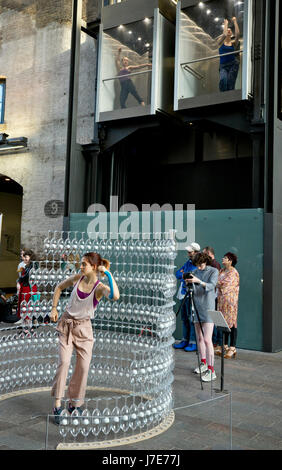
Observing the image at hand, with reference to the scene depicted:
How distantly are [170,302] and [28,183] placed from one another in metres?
10.7

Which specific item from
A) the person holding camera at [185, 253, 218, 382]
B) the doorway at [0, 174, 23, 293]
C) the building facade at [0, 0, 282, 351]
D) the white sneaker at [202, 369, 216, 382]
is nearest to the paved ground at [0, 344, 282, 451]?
the white sneaker at [202, 369, 216, 382]

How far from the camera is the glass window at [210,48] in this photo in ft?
36.1

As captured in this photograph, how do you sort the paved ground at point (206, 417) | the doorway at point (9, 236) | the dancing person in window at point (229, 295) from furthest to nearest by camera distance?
the doorway at point (9, 236)
the dancing person in window at point (229, 295)
the paved ground at point (206, 417)

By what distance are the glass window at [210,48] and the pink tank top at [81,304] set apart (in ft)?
25.2

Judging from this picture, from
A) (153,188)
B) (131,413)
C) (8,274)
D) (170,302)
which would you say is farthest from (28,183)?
(131,413)

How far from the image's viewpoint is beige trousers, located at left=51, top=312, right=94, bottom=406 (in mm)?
4918

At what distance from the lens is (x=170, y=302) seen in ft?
18.6

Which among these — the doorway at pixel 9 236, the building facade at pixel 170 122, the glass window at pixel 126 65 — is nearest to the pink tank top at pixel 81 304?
the building facade at pixel 170 122

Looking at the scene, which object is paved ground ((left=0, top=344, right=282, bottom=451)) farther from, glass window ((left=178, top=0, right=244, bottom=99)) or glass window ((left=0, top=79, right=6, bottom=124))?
glass window ((left=0, top=79, right=6, bottom=124))

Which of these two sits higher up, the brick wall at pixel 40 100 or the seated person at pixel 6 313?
the brick wall at pixel 40 100

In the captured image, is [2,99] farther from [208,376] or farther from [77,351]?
[77,351]

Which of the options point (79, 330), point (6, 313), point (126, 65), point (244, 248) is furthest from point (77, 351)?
point (126, 65)

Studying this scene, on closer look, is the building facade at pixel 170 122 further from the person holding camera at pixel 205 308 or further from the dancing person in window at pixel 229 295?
the person holding camera at pixel 205 308

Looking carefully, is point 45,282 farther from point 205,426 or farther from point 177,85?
point 177,85
